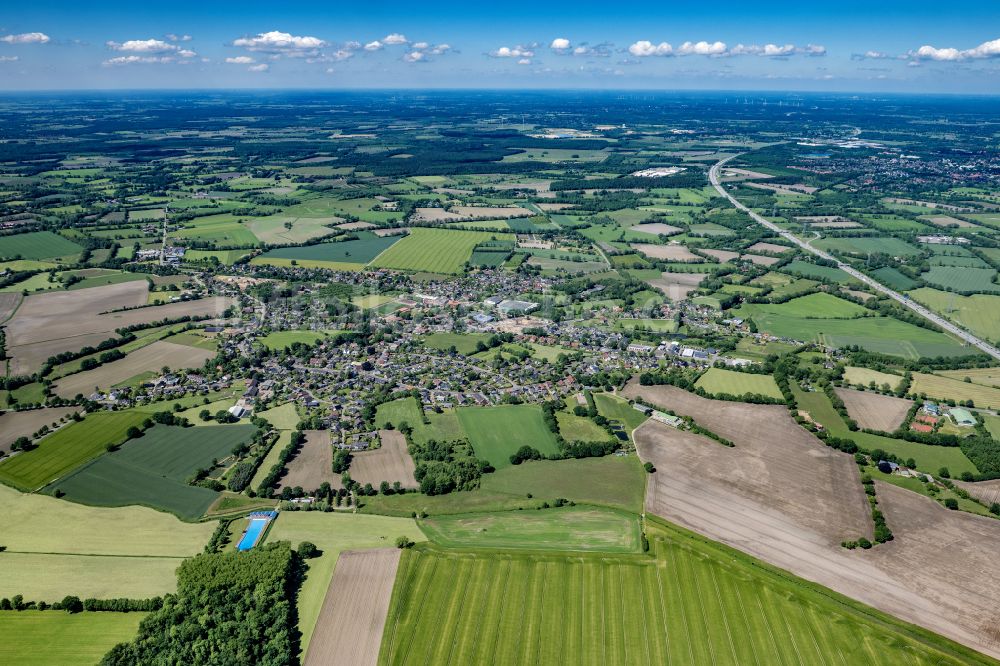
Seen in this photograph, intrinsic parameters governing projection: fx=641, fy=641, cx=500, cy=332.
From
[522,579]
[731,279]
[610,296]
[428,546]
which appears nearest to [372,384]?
[428,546]

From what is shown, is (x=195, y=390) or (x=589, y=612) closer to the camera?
(x=589, y=612)

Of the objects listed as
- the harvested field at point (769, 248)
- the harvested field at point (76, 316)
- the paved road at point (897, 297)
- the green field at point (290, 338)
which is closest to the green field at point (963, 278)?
the paved road at point (897, 297)

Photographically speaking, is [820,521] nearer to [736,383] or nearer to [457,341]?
[736,383]

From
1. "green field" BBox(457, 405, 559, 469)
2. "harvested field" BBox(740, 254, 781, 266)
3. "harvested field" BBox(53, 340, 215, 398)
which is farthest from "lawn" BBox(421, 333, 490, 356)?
"harvested field" BBox(740, 254, 781, 266)

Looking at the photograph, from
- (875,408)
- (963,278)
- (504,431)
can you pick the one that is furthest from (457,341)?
(963,278)

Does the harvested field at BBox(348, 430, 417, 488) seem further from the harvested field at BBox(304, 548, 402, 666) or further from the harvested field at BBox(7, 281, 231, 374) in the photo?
the harvested field at BBox(7, 281, 231, 374)

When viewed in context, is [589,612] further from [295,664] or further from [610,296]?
[610,296]
